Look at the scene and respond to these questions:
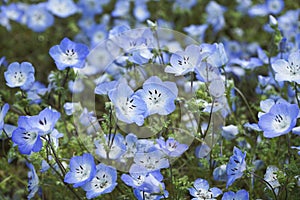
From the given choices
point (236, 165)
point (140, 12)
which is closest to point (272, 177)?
point (236, 165)

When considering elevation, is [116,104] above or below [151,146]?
above

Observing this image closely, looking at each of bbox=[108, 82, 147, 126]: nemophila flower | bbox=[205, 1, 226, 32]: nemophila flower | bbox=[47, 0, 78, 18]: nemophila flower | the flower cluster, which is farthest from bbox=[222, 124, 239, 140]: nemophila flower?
bbox=[47, 0, 78, 18]: nemophila flower

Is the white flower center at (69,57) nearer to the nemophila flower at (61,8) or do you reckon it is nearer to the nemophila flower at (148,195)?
the nemophila flower at (148,195)

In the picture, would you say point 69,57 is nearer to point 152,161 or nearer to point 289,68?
point 152,161

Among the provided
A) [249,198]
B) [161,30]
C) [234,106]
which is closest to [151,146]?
[249,198]

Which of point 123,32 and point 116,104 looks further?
point 123,32

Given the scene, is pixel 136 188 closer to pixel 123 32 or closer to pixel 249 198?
pixel 249 198

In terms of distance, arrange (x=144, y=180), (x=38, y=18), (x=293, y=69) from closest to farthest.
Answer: (x=144, y=180) → (x=293, y=69) → (x=38, y=18)
